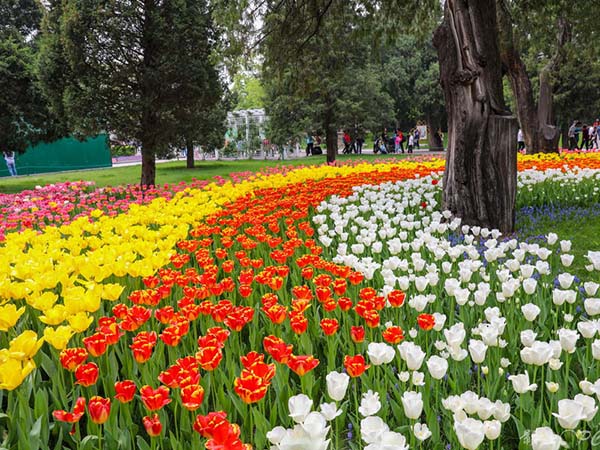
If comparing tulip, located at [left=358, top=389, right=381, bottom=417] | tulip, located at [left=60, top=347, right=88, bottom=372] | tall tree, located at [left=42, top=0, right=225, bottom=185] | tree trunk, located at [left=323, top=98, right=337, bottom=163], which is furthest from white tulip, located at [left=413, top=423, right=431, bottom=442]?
tree trunk, located at [left=323, top=98, right=337, bottom=163]

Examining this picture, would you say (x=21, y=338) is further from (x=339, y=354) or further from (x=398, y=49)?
(x=398, y=49)

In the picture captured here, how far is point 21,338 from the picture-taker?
204 centimetres

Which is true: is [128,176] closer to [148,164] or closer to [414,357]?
[148,164]

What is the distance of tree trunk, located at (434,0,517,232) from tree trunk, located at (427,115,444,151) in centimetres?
3222

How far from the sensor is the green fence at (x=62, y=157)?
29.0 metres

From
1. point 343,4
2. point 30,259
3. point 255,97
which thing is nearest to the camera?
point 30,259

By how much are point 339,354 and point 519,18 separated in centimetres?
1001

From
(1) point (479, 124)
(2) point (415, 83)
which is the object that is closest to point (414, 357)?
(1) point (479, 124)

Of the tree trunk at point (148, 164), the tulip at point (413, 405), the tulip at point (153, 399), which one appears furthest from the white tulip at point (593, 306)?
the tree trunk at point (148, 164)

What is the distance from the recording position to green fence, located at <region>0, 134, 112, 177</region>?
2905cm

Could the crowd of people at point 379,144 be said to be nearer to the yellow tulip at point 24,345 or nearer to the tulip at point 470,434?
the yellow tulip at point 24,345

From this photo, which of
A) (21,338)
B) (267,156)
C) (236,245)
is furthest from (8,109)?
(267,156)

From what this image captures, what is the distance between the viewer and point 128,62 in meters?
12.3

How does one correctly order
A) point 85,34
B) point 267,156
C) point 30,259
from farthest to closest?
point 267,156, point 85,34, point 30,259
